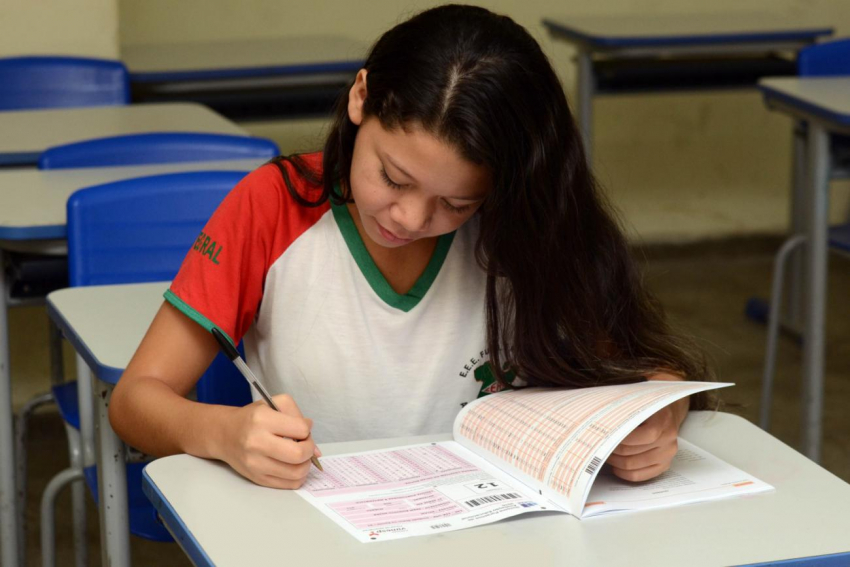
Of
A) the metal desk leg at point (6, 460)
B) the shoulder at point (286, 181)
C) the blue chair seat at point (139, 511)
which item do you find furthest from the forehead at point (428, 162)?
the metal desk leg at point (6, 460)

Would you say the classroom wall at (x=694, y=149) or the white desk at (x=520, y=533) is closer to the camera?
the white desk at (x=520, y=533)

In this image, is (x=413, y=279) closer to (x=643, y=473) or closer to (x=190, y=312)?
(x=190, y=312)

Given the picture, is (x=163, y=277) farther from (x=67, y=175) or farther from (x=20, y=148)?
(x=20, y=148)

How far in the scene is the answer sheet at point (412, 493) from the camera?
98 centimetres

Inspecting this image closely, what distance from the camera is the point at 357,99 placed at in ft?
4.08

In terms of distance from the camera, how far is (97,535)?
8.35ft

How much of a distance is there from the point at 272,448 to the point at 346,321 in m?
0.38

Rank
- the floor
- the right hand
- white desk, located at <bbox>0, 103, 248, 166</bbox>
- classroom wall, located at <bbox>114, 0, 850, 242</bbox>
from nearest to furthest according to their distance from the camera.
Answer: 1. the right hand
2. white desk, located at <bbox>0, 103, 248, 166</bbox>
3. the floor
4. classroom wall, located at <bbox>114, 0, 850, 242</bbox>

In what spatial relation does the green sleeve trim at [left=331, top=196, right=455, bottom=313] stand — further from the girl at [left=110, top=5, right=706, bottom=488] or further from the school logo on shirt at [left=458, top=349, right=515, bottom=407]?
the school logo on shirt at [left=458, top=349, right=515, bottom=407]

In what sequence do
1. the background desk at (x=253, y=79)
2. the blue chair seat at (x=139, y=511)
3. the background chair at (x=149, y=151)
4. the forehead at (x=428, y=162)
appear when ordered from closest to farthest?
the forehead at (x=428, y=162) → the blue chair seat at (x=139, y=511) → the background chair at (x=149, y=151) → the background desk at (x=253, y=79)

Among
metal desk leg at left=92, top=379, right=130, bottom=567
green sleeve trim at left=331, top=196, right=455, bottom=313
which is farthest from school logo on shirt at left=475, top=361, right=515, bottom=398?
metal desk leg at left=92, top=379, right=130, bottom=567

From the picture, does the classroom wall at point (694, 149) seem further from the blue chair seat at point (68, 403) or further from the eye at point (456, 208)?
the eye at point (456, 208)

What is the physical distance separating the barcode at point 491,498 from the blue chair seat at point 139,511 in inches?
25.0

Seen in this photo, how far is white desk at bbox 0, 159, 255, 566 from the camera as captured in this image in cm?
192
